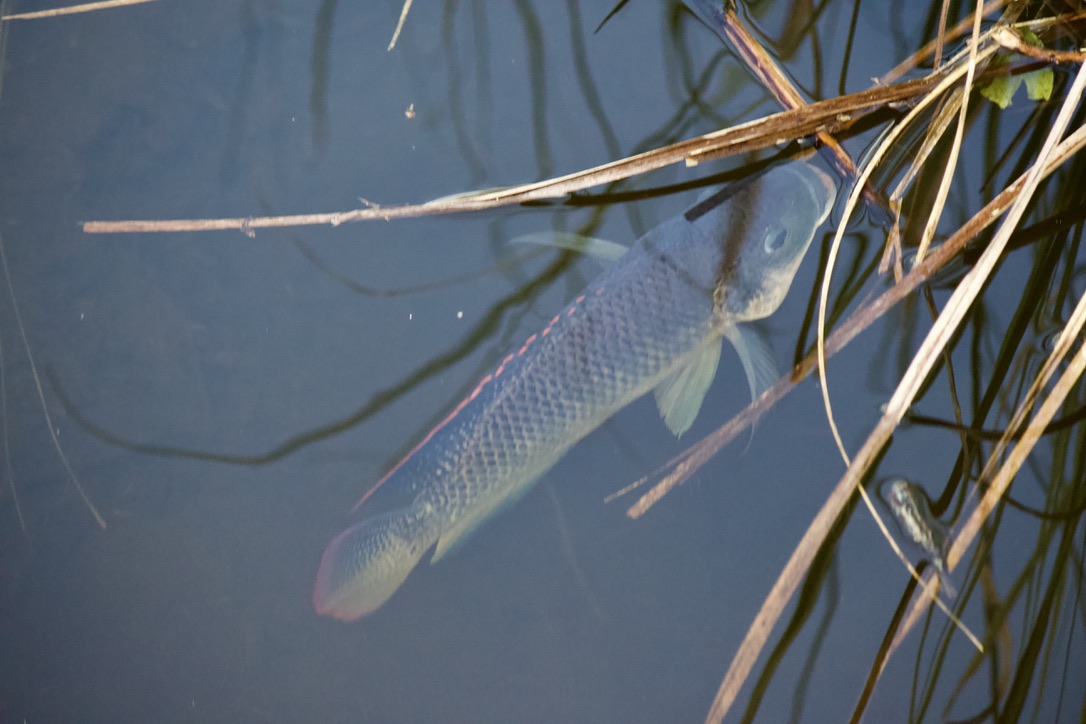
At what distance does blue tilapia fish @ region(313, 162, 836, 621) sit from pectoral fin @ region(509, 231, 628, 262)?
74 millimetres

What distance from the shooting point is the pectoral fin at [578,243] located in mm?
2424

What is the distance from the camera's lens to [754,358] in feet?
7.68

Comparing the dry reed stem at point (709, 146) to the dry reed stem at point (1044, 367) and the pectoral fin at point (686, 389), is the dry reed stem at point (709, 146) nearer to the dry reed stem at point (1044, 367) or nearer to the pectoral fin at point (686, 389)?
the dry reed stem at point (1044, 367)

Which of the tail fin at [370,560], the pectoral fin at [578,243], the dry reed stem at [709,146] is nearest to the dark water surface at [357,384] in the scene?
the pectoral fin at [578,243]

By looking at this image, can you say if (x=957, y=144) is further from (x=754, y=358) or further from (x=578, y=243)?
(x=578, y=243)

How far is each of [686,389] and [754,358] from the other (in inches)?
8.9

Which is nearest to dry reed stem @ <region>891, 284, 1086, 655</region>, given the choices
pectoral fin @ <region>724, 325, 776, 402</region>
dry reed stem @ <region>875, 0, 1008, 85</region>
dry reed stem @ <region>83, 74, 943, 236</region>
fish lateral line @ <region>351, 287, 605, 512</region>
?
pectoral fin @ <region>724, 325, 776, 402</region>

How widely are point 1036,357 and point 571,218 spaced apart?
56.1 inches

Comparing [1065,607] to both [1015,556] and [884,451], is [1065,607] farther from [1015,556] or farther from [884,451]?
[884,451]

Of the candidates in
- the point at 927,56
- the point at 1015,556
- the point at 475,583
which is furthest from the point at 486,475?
the point at 927,56

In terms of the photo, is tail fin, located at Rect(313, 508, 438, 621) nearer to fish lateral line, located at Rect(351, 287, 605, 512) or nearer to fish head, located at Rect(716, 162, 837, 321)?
fish lateral line, located at Rect(351, 287, 605, 512)

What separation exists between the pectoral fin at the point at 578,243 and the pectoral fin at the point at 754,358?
42cm

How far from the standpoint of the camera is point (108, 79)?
2705 mm

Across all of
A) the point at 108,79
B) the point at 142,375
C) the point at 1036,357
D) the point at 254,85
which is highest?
the point at 108,79
